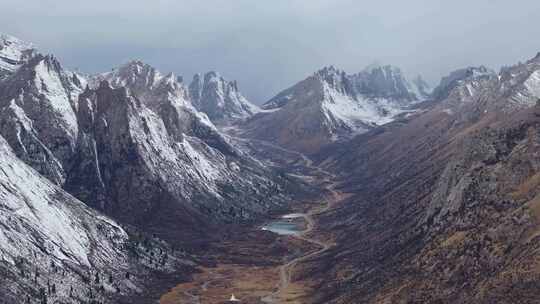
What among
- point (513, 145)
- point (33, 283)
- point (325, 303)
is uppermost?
point (513, 145)

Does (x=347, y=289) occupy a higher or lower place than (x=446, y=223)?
lower

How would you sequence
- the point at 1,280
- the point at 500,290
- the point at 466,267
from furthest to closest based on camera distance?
the point at 1,280, the point at 466,267, the point at 500,290

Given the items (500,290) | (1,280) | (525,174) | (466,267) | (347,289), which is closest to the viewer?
(500,290)

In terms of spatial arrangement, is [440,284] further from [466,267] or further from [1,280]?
[1,280]

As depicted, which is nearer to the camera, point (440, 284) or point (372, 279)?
point (440, 284)

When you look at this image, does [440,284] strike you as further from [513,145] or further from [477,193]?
[513,145]

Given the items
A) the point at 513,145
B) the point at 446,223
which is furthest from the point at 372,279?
the point at 513,145

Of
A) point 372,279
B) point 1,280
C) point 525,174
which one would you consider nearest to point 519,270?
point 525,174

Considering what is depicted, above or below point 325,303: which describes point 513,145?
above

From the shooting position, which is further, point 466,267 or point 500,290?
point 466,267
